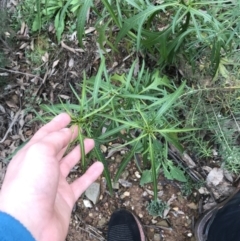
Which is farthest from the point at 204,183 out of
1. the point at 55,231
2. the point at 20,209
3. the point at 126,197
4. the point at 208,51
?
the point at 20,209

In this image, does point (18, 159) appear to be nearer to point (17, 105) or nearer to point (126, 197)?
point (126, 197)

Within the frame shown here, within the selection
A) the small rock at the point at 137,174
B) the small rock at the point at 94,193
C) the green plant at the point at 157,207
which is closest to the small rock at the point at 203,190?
the green plant at the point at 157,207

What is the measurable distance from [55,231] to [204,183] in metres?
0.92

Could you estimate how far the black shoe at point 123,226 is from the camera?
2143mm

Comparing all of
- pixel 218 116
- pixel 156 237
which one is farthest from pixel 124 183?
pixel 218 116

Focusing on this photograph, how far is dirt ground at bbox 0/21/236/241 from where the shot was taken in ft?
6.88

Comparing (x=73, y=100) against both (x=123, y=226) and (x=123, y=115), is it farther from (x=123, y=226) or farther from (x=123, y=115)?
(x=123, y=115)

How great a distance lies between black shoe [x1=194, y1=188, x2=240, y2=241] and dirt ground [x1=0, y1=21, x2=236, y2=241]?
62 millimetres

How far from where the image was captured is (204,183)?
6.66ft

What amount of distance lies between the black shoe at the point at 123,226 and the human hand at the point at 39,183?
79 cm

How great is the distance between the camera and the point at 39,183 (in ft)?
4.12

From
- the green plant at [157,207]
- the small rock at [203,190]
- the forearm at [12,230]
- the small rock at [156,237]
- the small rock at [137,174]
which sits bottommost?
the small rock at [156,237]

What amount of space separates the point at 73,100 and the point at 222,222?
1.00 meters

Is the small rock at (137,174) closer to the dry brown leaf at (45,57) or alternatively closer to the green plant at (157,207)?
the green plant at (157,207)
